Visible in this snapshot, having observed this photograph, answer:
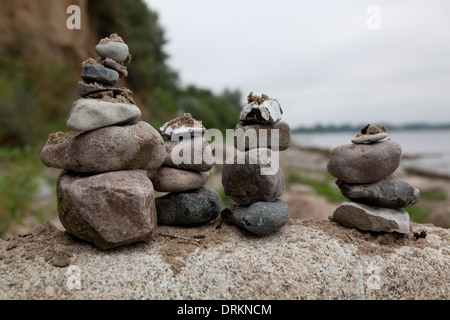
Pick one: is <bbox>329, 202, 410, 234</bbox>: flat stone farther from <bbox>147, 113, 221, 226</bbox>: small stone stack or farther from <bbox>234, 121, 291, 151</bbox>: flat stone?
<bbox>147, 113, 221, 226</bbox>: small stone stack

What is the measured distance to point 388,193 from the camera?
4.04 m

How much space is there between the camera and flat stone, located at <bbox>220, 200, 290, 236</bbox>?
12.6 feet

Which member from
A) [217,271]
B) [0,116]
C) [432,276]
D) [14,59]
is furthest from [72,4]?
[432,276]

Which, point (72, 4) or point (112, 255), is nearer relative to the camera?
point (112, 255)

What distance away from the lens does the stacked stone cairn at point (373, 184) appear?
4.02 meters

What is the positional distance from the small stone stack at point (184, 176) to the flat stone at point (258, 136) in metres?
0.41

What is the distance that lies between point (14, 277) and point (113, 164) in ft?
4.41

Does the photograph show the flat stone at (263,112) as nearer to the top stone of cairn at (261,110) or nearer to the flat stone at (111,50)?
the top stone of cairn at (261,110)

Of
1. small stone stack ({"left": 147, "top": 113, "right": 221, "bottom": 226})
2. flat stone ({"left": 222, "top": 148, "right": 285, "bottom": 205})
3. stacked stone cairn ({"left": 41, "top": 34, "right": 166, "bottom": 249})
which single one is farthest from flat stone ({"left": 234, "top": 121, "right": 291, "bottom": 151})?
stacked stone cairn ({"left": 41, "top": 34, "right": 166, "bottom": 249})

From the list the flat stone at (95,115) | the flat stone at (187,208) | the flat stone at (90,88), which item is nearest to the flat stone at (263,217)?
the flat stone at (187,208)

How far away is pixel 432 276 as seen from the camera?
11.3ft

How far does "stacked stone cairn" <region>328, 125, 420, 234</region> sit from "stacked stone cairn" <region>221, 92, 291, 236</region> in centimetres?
75

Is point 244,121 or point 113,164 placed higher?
point 244,121
